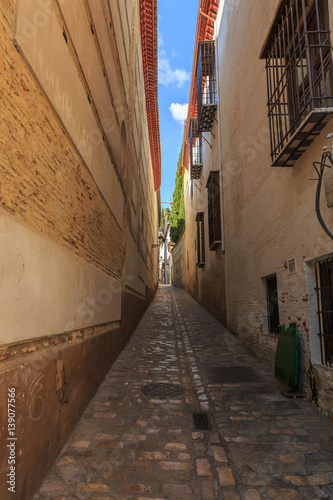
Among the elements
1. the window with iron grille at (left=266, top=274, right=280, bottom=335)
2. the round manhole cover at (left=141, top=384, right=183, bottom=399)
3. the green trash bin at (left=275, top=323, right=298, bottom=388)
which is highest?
the window with iron grille at (left=266, top=274, right=280, bottom=335)

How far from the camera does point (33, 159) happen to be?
2.69 meters

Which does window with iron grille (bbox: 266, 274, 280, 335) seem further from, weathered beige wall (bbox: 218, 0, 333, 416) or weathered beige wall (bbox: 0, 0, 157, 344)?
weathered beige wall (bbox: 0, 0, 157, 344)

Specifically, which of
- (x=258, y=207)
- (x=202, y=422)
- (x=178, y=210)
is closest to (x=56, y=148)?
(x=202, y=422)

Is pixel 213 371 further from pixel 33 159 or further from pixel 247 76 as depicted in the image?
pixel 247 76

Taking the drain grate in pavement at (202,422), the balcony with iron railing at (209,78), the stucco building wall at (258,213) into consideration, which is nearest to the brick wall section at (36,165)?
the drain grate in pavement at (202,422)

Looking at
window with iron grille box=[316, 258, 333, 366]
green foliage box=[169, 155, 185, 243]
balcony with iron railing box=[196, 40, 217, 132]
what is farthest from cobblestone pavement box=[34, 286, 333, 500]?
green foliage box=[169, 155, 185, 243]

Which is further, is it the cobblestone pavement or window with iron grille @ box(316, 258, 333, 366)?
window with iron grille @ box(316, 258, 333, 366)

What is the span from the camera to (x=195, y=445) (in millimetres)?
3473

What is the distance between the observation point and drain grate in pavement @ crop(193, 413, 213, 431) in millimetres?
3875

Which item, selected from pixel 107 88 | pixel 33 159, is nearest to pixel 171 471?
pixel 33 159

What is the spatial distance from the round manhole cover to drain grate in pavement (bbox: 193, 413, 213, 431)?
0.75 m

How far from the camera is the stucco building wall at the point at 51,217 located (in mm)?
2307

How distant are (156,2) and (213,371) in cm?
1251

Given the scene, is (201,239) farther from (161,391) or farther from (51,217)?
(51,217)
